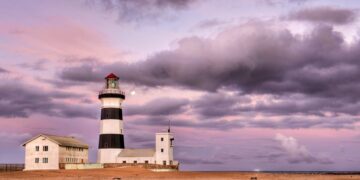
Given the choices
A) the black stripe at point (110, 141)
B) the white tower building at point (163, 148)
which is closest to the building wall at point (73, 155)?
the black stripe at point (110, 141)

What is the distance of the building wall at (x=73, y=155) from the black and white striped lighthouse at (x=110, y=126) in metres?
4.30

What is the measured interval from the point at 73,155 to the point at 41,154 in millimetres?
6430

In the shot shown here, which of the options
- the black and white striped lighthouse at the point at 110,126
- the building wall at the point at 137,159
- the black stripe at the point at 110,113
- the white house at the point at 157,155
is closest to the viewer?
the black and white striped lighthouse at the point at 110,126

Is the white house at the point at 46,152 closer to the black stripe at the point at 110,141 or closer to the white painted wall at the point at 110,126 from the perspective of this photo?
the black stripe at the point at 110,141

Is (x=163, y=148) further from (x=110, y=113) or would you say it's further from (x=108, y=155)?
(x=110, y=113)

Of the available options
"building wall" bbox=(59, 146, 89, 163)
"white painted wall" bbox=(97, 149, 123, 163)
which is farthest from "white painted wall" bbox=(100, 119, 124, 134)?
"building wall" bbox=(59, 146, 89, 163)

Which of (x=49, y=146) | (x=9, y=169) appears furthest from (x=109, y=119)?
(x=9, y=169)

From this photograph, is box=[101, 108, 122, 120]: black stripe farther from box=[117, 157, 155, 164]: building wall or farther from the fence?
the fence

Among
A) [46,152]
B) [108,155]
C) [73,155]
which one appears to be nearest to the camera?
[46,152]

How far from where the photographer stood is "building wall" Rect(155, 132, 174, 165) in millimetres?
92562

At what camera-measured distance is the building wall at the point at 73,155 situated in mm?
88312

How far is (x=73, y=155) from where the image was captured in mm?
92438

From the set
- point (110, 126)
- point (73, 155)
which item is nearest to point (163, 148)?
point (110, 126)

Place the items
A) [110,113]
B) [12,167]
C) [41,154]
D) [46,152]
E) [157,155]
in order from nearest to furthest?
[46,152], [41,154], [12,167], [110,113], [157,155]
